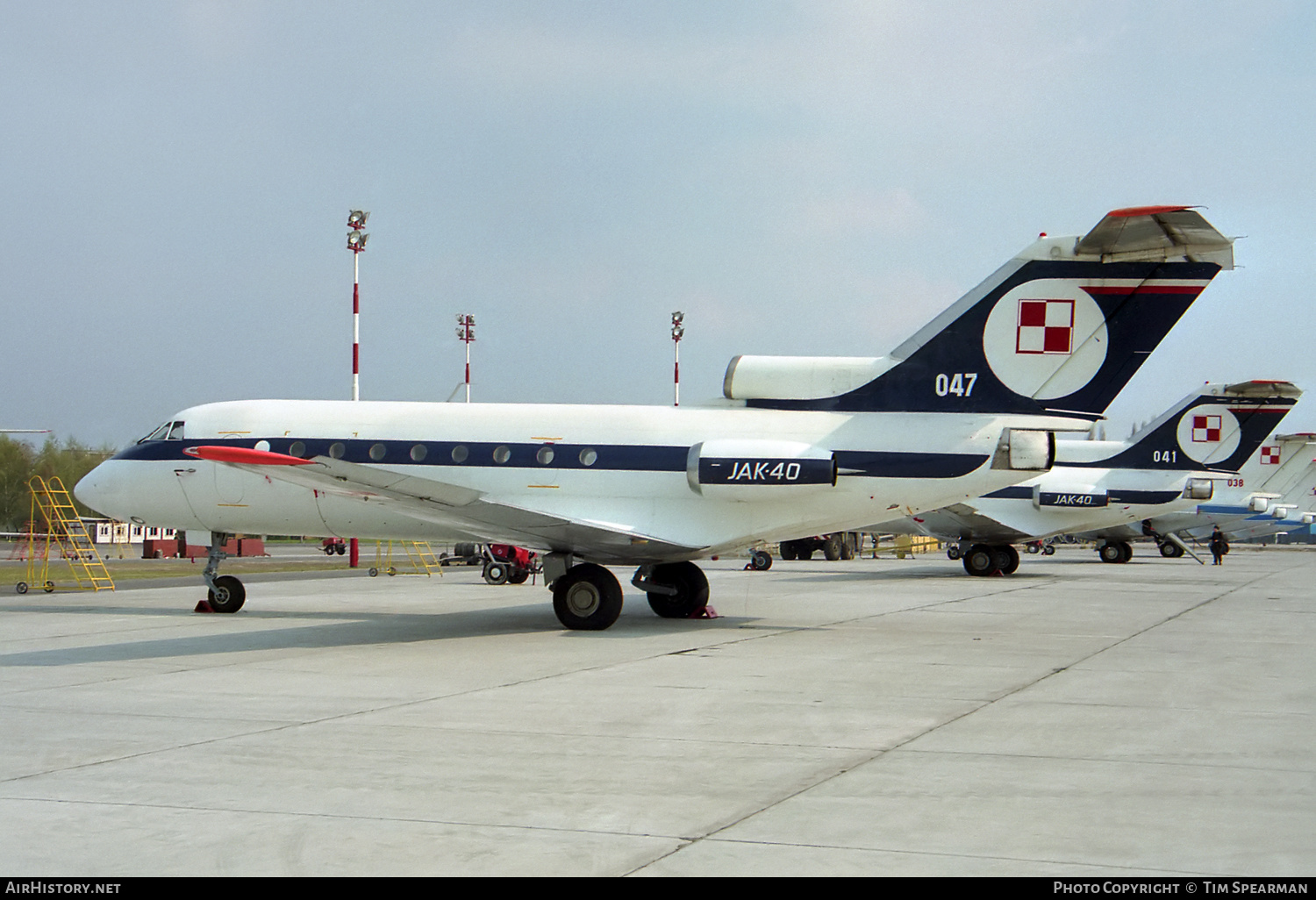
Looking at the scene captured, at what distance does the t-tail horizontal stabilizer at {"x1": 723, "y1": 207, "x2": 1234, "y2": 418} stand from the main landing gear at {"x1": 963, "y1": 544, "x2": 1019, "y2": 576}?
21225mm

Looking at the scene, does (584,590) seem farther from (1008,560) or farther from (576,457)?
(1008,560)

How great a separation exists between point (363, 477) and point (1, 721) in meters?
5.57

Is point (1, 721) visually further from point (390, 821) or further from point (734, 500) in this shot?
point (734, 500)

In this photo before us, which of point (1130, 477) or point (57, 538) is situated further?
point (1130, 477)

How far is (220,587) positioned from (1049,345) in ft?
44.3

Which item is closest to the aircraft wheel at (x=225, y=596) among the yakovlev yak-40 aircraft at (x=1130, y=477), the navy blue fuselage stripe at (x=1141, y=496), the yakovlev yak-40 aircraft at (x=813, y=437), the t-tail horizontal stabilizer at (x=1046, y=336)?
the yakovlev yak-40 aircraft at (x=813, y=437)

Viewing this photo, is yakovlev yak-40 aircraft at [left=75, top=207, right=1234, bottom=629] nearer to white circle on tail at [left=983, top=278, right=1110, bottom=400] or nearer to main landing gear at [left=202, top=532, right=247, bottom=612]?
white circle on tail at [left=983, top=278, right=1110, bottom=400]

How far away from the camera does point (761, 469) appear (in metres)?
15.9

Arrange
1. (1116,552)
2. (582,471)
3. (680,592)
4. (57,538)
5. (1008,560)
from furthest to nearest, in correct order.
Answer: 1. (1116,552)
2. (1008,560)
3. (57,538)
4. (680,592)
5. (582,471)

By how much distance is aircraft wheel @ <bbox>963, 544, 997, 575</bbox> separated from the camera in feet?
120

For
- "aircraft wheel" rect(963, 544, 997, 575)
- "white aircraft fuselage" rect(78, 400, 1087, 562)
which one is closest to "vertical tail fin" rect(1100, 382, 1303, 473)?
"aircraft wheel" rect(963, 544, 997, 575)

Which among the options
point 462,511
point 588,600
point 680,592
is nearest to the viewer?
point 462,511

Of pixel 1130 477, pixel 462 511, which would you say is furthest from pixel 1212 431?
pixel 462 511

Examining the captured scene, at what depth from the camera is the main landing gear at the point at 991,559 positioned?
120ft
